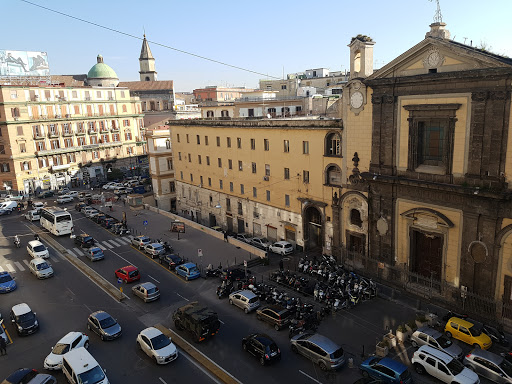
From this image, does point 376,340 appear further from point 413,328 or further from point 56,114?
point 56,114

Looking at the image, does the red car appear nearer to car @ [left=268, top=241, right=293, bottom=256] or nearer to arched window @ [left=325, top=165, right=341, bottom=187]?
car @ [left=268, top=241, right=293, bottom=256]

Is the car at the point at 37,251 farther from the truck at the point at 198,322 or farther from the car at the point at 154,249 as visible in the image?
the truck at the point at 198,322

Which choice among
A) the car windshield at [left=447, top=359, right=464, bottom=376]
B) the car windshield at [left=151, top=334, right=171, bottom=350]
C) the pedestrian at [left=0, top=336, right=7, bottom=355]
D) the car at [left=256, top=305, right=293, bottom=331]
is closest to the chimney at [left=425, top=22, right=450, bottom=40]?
the car windshield at [left=447, top=359, right=464, bottom=376]

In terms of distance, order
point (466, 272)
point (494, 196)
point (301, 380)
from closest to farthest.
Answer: point (301, 380) → point (494, 196) → point (466, 272)

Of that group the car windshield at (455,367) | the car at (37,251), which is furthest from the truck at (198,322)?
the car at (37,251)

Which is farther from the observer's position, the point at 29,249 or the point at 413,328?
the point at 29,249

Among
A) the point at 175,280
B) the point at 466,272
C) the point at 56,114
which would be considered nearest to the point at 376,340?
the point at 466,272

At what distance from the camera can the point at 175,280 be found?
38.4m

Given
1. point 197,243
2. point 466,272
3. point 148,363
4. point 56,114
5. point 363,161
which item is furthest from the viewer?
point 56,114

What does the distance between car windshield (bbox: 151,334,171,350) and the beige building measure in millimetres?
45553

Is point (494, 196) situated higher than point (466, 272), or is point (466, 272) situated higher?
point (494, 196)

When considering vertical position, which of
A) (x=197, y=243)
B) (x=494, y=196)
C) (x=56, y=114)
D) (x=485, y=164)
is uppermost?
(x=56, y=114)

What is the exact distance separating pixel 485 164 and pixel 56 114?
80883 mm

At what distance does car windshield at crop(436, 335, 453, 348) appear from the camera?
24531 millimetres
